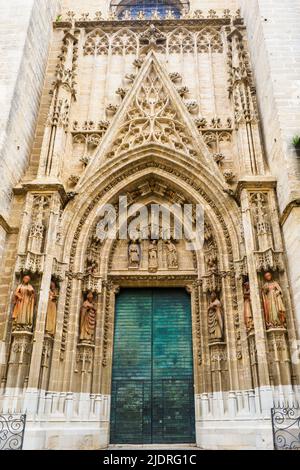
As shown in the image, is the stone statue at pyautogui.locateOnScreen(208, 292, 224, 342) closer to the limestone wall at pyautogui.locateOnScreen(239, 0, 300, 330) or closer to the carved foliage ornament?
Answer: the limestone wall at pyautogui.locateOnScreen(239, 0, 300, 330)

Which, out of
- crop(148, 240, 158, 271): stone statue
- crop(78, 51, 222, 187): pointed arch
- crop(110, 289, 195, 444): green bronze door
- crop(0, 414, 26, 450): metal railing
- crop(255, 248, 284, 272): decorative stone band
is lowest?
crop(0, 414, 26, 450): metal railing

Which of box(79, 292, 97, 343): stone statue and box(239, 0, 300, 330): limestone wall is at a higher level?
box(239, 0, 300, 330): limestone wall

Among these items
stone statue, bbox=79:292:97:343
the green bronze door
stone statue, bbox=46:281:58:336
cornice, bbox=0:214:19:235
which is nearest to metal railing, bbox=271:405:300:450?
the green bronze door

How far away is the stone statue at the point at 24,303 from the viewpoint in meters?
8.02

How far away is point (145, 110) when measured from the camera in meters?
11.5

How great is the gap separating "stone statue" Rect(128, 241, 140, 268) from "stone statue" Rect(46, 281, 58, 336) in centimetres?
228

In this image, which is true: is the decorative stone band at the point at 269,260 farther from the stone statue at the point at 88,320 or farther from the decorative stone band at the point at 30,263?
the decorative stone band at the point at 30,263

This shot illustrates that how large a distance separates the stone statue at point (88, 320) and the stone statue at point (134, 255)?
5.02 ft

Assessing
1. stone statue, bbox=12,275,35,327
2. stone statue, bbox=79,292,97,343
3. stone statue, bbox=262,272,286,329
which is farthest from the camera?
stone statue, bbox=79,292,97,343

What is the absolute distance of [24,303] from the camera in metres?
8.17

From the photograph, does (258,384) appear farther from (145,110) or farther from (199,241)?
(145,110)

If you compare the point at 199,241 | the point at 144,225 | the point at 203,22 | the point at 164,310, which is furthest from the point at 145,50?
the point at 164,310

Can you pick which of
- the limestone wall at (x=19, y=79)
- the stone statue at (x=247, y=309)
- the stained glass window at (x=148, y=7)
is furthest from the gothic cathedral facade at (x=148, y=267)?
the stained glass window at (x=148, y=7)

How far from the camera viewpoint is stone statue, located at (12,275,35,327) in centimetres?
802
